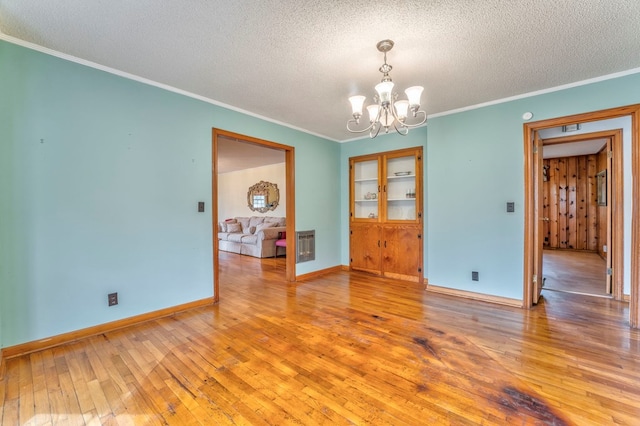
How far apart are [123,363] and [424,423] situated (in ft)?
6.90

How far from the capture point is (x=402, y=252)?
178 inches

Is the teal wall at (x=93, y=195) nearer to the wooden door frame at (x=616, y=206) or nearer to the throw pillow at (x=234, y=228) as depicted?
the throw pillow at (x=234, y=228)

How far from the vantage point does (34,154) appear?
2236mm

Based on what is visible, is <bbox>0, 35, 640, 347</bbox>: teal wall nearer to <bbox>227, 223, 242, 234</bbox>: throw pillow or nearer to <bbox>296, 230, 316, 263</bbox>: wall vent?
<bbox>296, 230, 316, 263</bbox>: wall vent

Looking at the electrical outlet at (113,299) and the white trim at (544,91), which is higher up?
the white trim at (544,91)

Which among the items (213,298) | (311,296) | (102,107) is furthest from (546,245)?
(102,107)

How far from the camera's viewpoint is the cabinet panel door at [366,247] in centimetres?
484

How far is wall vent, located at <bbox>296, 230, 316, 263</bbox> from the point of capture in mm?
4523

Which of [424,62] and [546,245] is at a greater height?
[424,62]

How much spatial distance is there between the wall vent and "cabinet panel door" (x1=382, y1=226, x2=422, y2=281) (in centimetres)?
120

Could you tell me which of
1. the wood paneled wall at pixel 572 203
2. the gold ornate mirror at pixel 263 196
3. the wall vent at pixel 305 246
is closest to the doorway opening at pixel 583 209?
the wood paneled wall at pixel 572 203

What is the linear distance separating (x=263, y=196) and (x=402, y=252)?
495 cm

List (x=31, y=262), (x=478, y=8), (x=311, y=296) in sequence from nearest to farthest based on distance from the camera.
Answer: (x=478, y=8) → (x=31, y=262) → (x=311, y=296)

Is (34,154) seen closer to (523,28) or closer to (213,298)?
(213,298)
